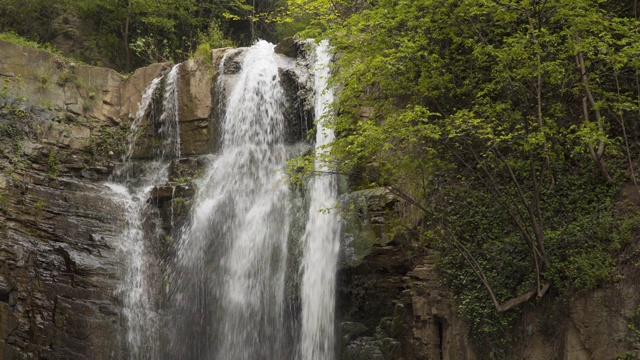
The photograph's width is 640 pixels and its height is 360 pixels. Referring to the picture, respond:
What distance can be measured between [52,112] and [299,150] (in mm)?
6657

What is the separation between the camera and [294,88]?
53.2 feet

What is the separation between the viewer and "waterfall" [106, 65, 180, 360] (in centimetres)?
1335

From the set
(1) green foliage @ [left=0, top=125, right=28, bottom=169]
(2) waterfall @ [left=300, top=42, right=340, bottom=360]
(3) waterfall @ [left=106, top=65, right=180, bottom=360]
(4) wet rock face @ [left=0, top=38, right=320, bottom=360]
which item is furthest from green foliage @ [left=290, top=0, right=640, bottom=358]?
(1) green foliage @ [left=0, top=125, right=28, bottom=169]

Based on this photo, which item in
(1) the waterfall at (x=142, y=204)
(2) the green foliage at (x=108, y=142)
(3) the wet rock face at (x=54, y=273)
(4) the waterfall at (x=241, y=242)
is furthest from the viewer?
(2) the green foliage at (x=108, y=142)

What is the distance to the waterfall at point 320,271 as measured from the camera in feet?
40.5

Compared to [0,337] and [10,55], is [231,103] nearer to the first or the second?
[10,55]

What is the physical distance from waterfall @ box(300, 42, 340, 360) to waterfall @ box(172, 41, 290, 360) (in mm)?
575

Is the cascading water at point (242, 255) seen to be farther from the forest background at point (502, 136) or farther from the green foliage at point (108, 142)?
the forest background at point (502, 136)

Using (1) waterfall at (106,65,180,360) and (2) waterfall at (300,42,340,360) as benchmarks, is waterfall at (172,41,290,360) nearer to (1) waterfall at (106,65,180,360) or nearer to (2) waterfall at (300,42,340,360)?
(2) waterfall at (300,42,340,360)

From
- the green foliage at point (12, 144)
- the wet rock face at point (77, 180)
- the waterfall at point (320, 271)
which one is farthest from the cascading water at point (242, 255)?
the green foliage at point (12, 144)

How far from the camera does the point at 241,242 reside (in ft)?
46.3

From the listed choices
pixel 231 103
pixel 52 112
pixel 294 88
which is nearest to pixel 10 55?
pixel 52 112

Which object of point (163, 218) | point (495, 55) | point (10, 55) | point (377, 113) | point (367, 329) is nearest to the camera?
point (495, 55)

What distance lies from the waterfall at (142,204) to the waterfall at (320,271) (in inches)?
133
